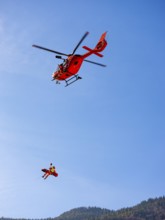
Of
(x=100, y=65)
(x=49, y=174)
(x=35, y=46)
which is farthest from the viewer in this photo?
(x=49, y=174)

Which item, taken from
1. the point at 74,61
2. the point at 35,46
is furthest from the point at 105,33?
the point at 35,46

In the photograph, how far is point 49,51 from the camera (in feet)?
150

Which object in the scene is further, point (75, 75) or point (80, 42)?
point (75, 75)

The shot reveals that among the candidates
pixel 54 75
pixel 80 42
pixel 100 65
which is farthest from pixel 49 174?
pixel 80 42

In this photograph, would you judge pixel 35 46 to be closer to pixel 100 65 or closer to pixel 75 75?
pixel 75 75

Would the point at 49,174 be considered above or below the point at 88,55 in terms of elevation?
below

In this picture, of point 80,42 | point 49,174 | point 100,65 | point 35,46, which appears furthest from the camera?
point 49,174

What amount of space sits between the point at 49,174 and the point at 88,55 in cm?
2123

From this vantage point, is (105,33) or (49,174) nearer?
(105,33)

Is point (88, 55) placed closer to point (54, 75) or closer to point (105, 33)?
point (105, 33)

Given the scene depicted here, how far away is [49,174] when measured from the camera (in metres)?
55.9

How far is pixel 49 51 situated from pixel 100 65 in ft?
24.9

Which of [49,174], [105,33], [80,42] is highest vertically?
[105,33]

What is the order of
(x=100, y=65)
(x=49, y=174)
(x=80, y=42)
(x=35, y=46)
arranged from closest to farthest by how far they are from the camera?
(x=80, y=42)
(x=35, y=46)
(x=100, y=65)
(x=49, y=174)
